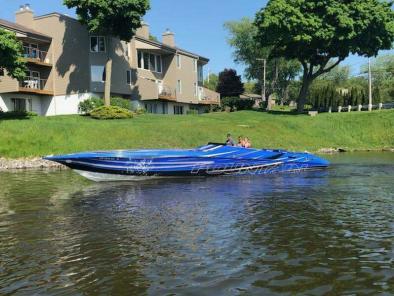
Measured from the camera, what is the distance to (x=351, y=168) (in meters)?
26.5

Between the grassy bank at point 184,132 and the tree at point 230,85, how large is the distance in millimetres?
33688

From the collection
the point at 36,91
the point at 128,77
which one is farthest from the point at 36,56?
the point at 128,77

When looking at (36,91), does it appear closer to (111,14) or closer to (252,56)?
(111,14)

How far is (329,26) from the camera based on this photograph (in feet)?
191

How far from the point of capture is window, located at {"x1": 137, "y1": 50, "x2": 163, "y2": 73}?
208ft

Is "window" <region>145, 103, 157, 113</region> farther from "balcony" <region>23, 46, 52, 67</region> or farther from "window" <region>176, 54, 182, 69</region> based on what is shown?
"balcony" <region>23, 46, 52, 67</region>

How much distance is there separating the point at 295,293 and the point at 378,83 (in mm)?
125419

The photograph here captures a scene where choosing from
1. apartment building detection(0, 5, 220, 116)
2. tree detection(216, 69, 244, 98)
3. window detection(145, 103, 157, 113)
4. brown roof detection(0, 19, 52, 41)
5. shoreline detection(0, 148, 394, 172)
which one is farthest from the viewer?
tree detection(216, 69, 244, 98)

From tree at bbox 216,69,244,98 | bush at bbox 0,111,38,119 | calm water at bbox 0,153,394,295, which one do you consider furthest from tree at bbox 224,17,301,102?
calm water at bbox 0,153,394,295

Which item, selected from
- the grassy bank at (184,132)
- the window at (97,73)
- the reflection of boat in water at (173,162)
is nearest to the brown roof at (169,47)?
the window at (97,73)

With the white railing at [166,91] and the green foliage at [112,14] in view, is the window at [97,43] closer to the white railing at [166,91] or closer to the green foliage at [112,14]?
the green foliage at [112,14]

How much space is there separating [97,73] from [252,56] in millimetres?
46239

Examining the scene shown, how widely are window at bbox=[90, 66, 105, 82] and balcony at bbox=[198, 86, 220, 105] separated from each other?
20.7m

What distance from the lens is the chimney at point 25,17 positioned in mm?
56125
